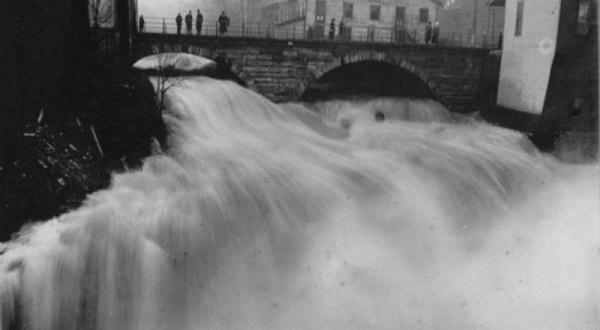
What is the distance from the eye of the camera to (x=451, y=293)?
10219mm

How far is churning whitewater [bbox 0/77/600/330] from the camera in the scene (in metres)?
8.15

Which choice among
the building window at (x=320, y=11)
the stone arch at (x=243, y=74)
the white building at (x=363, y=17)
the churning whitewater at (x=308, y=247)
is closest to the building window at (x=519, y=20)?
the churning whitewater at (x=308, y=247)

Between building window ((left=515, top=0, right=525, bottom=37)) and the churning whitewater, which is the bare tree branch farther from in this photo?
building window ((left=515, top=0, right=525, bottom=37))

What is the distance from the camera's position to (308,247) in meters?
10.5

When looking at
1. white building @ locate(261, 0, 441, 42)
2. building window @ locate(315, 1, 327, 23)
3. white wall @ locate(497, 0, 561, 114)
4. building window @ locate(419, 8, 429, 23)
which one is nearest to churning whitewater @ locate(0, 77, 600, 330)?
white wall @ locate(497, 0, 561, 114)

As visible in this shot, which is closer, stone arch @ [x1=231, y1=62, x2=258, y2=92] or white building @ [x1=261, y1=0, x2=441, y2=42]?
stone arch @ [x1=231, y1=62, x2=258, y2=92]

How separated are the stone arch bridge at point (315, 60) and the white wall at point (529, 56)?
5.47 ft

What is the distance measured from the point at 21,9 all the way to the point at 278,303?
707cm

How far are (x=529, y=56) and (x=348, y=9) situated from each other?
19.7 meters

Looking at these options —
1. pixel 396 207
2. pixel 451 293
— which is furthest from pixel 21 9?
pixel 451 293

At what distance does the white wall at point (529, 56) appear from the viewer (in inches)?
914

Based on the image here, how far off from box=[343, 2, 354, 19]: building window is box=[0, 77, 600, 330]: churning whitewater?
26.3 m

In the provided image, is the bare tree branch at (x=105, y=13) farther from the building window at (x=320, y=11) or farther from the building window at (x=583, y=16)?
the building window at (x=320, y=11)

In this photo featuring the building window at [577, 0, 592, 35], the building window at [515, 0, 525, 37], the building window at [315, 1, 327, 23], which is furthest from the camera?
the building window at [315, 1, 327, 23]
